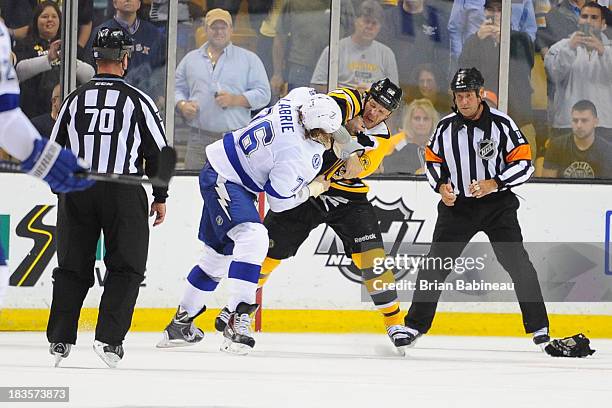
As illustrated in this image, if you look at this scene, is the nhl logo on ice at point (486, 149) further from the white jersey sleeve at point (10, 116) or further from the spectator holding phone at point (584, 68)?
the white jersey sleeve at point (10, 116)

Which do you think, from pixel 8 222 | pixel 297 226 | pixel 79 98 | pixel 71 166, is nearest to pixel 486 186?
pixel 297 226

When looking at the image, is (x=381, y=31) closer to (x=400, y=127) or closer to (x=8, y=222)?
(x=400, y=127)

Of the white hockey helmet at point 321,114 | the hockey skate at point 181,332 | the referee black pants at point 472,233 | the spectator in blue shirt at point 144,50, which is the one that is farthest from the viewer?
the spectator in blue shirt at point 144,50

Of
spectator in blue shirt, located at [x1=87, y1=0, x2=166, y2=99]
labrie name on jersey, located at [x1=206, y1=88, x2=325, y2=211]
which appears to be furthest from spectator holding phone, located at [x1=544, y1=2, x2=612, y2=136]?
labrie name on jersey, located at [x1=206, y1=88, x2=325, y2=211]

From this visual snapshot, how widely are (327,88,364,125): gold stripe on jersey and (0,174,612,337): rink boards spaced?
133cm

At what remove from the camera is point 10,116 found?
345cm

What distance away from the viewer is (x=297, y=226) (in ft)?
20.3

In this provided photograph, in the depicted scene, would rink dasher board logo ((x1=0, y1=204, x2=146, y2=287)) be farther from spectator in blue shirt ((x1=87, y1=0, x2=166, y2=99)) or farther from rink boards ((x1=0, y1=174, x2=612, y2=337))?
spectator in blue shirt ((x1=87, y1=0, x2=166, y2=99))

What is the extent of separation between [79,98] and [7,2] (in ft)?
8.09

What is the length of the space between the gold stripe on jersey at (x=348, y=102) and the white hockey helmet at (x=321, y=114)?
1.18 ft

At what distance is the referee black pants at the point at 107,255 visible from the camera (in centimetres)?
495

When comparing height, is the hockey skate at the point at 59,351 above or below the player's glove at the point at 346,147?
below

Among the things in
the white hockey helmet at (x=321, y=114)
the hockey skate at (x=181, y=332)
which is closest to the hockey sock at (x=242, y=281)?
the hockey skate at (x=181, y=332)

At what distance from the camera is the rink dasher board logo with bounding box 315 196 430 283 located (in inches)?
279
